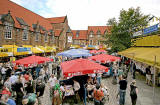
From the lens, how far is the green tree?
691 inches

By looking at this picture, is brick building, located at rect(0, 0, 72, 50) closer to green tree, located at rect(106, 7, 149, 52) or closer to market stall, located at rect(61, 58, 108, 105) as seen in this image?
market stall, located at rect(61, 58, 108, 105)

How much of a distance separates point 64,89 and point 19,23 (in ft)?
77.1

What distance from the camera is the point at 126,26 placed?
17750 millimetres

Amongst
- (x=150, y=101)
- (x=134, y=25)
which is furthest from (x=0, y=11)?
(x=150, y=101)

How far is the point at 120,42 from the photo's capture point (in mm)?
18594

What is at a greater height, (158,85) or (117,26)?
(117,26)

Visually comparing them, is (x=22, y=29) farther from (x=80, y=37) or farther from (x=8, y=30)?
(x=80, y=37)

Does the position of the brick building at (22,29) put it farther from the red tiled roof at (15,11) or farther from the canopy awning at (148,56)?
the canopy awning at (148,56)

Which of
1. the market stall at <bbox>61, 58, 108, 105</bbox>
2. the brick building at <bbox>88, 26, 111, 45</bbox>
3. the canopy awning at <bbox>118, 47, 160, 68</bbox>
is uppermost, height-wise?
the brick building at <bbox>88, 26, 111, 45</bbox>

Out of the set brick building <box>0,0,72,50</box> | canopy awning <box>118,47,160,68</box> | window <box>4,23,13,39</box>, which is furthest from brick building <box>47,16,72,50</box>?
canopy awning <box>118,47,160,68</box>

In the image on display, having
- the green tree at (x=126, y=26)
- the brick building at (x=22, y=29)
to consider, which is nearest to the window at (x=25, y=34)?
the brick building at (x=22, y=29)

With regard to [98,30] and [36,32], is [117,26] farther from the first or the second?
[98,30]

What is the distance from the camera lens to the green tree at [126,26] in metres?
17.6

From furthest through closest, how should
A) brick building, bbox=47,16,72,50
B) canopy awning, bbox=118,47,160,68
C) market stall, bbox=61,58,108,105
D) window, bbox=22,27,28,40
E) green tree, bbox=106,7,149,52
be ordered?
1. brick building, bbox=47,16,72,50
2. window, bbox=22,27,28,40
3. green tree, bbox=106,7,149,52
4. canopy awning, bbox=118,47,160,68
5. market stall, bbox=61,58,108,105
